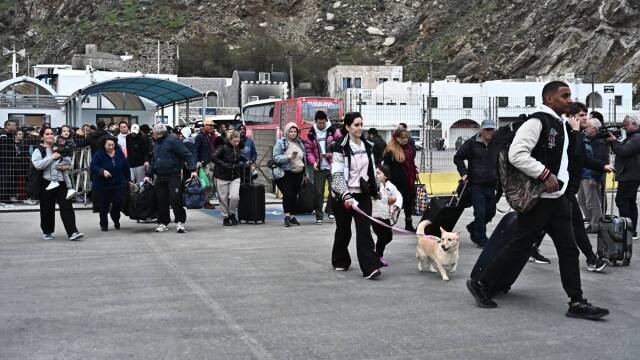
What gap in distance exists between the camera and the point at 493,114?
2953 cm

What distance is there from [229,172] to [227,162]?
0.17 meters

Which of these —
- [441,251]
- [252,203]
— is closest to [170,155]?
[252,203]

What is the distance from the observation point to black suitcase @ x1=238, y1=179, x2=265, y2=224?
45.2 feet

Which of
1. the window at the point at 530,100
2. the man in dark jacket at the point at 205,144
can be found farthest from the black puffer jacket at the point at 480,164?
the window at the point at 530,100

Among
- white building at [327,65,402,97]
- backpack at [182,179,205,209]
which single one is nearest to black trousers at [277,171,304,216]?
backpack at [182,179,205,209]

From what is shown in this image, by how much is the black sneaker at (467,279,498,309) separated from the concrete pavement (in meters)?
0.08

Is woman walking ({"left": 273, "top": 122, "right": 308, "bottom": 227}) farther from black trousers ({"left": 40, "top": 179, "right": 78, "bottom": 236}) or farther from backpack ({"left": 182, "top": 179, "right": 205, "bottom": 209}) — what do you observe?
black trousers ({"left": 40, "top": 179, "right": 78, "bottom": 236})

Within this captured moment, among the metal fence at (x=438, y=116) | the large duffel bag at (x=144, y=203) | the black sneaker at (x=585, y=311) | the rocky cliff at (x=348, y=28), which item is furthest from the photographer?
the rocky cliff at (x=348, y=28)

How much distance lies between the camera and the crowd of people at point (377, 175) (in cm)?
655

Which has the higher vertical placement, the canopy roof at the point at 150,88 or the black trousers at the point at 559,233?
the canopy roof at the point at 150,88

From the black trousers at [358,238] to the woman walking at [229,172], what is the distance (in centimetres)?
486

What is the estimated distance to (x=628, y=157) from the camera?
10477 millimetres

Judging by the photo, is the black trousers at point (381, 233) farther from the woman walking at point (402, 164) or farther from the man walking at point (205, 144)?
the man walking at point (205, 144)

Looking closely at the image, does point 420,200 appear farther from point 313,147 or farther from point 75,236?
point 75,236
